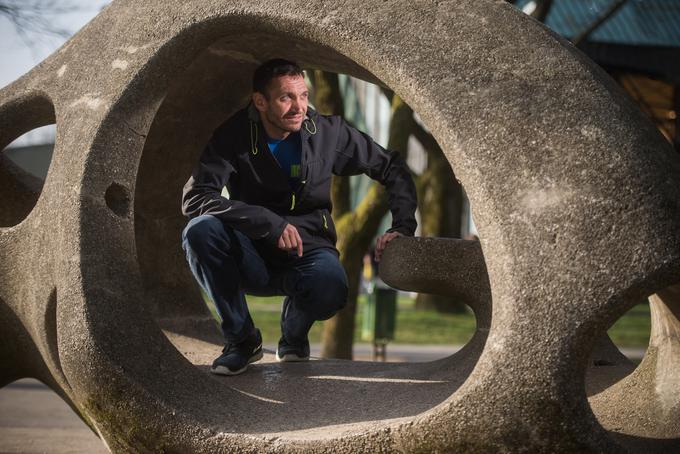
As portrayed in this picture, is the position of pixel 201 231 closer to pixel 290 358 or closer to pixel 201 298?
pixel 290 358

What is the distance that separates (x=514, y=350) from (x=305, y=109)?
1.83 meters

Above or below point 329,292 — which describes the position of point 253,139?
above

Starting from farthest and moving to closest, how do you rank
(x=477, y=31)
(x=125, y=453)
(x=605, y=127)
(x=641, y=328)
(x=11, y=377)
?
(x=641, y=328) < (x=11, y=377) < (x=125, y=453) < (x=477, y=31) < (x=605, y=127)

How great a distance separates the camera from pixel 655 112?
16.9 meters

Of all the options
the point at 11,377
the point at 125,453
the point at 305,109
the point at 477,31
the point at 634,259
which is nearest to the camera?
the point at 634,259

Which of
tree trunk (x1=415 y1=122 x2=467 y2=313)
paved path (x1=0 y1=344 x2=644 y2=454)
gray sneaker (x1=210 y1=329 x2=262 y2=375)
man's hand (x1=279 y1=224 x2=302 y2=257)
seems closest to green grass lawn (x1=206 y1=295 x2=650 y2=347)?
A: tree trunk (x1=415 y1=122 x2=467 y2=313)

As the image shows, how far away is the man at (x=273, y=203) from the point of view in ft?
13.5

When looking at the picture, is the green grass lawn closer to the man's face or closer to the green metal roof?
the green metal roof

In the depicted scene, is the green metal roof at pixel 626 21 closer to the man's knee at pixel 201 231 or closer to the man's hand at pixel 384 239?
the man's hand at pixel 384 239

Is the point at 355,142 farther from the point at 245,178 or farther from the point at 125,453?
the point at 125,453

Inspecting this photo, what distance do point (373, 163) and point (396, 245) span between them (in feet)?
1.49

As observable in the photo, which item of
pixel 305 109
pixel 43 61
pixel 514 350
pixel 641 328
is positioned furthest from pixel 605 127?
pixel 641 328

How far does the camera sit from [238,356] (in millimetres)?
4449

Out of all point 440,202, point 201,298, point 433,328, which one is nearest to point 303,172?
point 201,298
